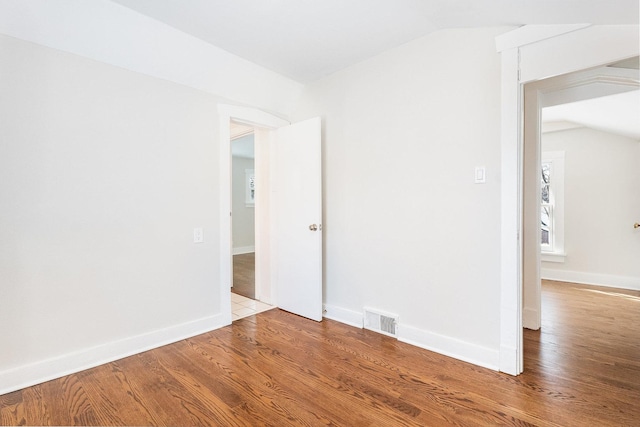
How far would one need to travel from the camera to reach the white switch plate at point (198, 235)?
8.65 ft

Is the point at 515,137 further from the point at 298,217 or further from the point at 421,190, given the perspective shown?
the point at 298,217

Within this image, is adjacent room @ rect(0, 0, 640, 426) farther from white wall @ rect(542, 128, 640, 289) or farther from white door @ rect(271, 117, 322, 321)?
white wall @ rect(542, 128, 640, 289)

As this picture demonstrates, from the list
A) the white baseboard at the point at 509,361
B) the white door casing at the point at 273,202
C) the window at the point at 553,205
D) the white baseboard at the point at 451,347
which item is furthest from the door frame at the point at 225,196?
the window at the point at 553,205

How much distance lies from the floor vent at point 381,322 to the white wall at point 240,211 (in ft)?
16.7

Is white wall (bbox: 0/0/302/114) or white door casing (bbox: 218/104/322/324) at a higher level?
white wall (bbox: 0/0/302/114)

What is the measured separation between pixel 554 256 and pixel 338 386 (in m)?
4.49

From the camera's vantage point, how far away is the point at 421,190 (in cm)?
239

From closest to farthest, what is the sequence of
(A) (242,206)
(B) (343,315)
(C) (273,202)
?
(B) (343,315)
(C) (273,202)
(A) (242,206)

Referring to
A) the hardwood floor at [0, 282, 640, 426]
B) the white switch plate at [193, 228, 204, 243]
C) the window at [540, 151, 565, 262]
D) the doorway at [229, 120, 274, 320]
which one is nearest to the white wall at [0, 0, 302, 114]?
the white switch plate at [193, 228, 204, 243]

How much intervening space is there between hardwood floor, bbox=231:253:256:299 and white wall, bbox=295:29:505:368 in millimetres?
1492

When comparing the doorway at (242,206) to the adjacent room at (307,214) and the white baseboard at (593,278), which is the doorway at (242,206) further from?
the white baseboard at (593,278)

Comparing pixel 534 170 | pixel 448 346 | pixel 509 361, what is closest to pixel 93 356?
pixel 448 346

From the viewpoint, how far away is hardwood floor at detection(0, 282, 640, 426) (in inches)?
61.7

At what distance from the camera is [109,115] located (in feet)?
7.11
